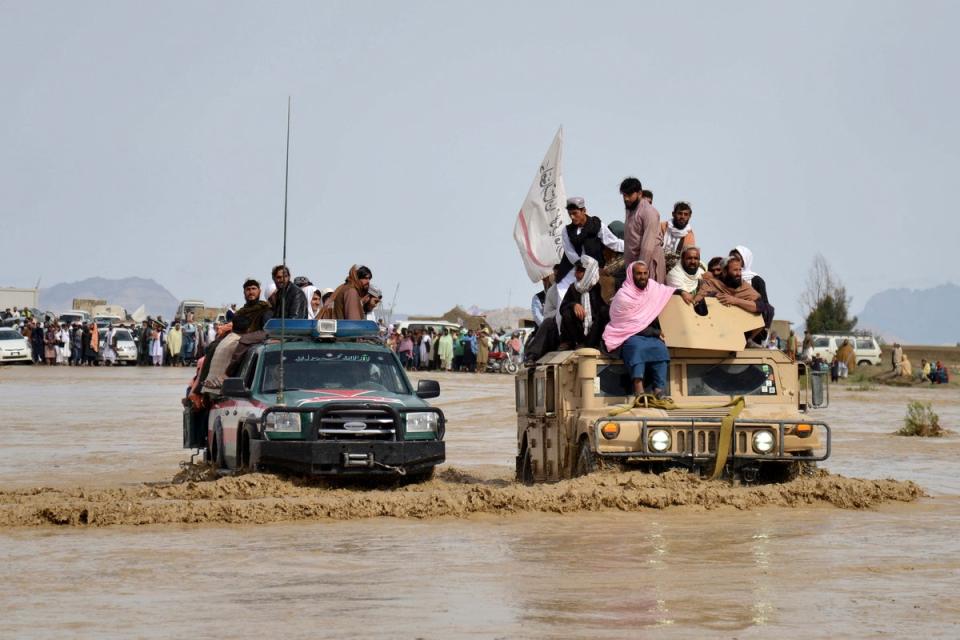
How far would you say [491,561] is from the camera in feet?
33.7

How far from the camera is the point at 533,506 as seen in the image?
13.0 meters

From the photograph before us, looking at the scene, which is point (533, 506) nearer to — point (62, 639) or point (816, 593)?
point (816, 593)

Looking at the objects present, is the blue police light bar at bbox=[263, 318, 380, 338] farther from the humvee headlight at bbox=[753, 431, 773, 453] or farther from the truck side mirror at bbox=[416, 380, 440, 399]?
the humvee headlight at bbox=[753, 431, 773, 453]

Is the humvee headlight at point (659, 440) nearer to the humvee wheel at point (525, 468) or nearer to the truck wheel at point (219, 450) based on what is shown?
the humvee wheel at point (525, 468)

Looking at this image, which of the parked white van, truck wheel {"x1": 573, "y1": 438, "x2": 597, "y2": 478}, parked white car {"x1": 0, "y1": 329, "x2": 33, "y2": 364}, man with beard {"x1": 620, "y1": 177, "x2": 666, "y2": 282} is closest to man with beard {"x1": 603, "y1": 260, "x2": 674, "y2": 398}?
man with beard {"x1": 620, "y1": 177, "x2": 666, "y2": 282}

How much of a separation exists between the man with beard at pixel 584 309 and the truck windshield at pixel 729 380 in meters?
0.92

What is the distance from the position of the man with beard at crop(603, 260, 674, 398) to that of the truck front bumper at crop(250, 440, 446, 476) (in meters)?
1.90

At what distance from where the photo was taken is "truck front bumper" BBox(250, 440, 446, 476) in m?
13.6

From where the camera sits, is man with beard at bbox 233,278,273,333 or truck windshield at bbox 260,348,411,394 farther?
man with beard at bbox 233,278,273,333

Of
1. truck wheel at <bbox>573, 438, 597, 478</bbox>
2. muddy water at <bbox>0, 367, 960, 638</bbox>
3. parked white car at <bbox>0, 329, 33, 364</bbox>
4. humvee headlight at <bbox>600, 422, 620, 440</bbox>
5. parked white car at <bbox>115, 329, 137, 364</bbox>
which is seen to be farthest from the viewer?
parked white car at <bbox>115, 329, 137, 364</bbox>

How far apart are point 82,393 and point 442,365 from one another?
21813mm

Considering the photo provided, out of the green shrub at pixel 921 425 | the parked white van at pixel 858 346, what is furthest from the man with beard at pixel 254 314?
the parked white van at pixel 858 346

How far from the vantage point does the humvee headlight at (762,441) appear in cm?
1331

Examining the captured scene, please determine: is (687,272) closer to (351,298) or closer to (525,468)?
(525,468)
